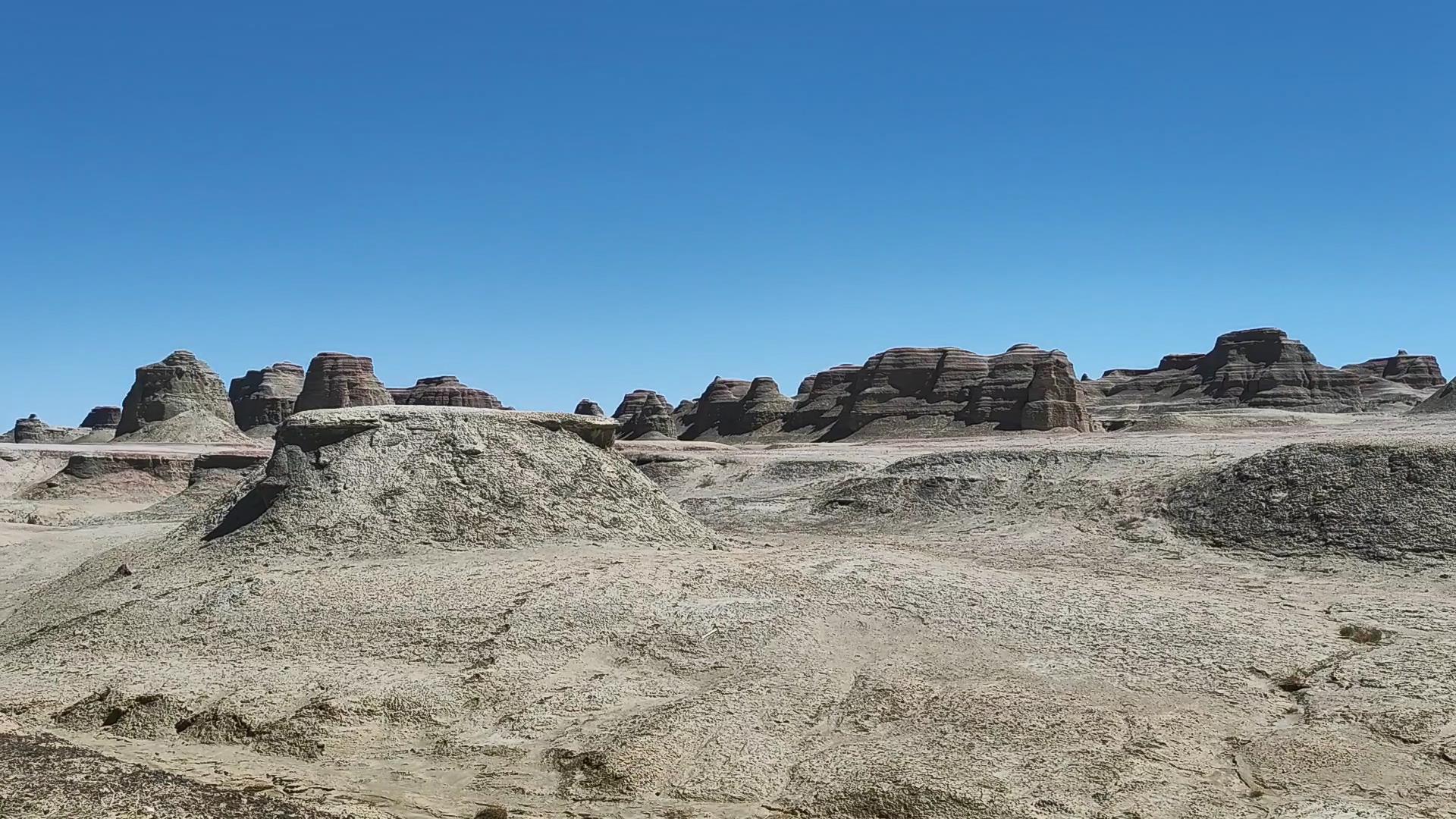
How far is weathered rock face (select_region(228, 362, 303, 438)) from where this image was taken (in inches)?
2916

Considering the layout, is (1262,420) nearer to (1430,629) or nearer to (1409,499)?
(1409,499)

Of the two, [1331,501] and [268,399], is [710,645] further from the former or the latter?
[268,399]

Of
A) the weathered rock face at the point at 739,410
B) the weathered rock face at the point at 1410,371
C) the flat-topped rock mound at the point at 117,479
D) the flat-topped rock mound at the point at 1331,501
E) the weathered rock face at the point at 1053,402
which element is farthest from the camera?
the weathered rock face at the point at 1410,371

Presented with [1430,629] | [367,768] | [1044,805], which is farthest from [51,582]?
[1430,629]

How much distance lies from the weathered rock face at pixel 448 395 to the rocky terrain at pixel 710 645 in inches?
2727

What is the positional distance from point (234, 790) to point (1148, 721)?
5.87m

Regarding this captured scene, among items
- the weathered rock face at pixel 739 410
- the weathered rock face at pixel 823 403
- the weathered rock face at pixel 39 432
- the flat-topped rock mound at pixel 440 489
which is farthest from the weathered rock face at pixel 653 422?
the flat-topped rock mound at pixel 440 489

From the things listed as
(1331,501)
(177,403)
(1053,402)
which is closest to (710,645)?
(1331,501)

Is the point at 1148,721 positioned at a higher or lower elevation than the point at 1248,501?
lower

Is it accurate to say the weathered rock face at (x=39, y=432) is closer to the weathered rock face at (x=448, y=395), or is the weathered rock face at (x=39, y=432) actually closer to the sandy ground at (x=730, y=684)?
the weathered rock face at (x=448, y=395)

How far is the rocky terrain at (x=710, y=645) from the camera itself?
684 centimetres

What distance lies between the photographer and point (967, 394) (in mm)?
58250

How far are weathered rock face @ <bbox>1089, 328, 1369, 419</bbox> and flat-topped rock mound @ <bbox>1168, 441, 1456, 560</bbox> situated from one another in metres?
63.1

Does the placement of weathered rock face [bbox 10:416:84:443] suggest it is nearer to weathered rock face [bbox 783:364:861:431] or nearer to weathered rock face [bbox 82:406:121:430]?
weathered rock face [bbox 82:406:121:430]
